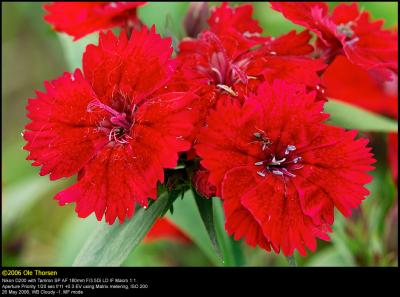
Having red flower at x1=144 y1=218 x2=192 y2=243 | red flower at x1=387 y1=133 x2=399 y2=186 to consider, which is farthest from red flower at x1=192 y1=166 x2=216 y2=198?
red flower at x1=144 y1=218 x2=192 y2=243

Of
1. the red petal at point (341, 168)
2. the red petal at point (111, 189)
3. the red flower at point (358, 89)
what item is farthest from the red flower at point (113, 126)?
the red flower at point (358, 89)

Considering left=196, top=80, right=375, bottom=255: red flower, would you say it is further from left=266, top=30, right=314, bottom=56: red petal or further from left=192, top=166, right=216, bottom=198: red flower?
left=266, top=30, right=314, bottom=56: red petal

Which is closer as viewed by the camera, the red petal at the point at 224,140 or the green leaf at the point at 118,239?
the red petal at the point at 224,140

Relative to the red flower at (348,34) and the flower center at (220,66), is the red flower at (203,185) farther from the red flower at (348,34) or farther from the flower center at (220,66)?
the red flower at (348,34)

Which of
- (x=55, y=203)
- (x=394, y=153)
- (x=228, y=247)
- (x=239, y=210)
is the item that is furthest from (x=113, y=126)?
(x=55, y=203)

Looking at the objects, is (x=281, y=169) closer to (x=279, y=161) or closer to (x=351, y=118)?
(x=279, y=161)

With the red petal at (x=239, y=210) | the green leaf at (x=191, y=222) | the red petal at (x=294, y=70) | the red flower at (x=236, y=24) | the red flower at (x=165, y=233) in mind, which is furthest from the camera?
the red flower at (x=165, y=233)
